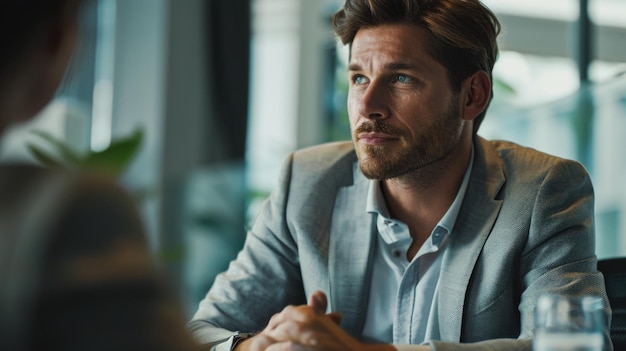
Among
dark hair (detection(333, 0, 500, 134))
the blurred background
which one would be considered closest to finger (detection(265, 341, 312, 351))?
dark hair (detection(333, 0, 500, 134))

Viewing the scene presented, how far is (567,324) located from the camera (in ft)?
3.71

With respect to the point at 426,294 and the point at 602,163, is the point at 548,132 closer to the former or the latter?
the point at 602,163

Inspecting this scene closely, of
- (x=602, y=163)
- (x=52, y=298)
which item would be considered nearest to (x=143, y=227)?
(x=52, y=298)

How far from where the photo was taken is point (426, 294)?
202cm

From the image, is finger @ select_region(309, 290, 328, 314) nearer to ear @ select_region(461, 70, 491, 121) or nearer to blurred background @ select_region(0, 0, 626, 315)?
ear @ select_region(461, 70, 491, 121)

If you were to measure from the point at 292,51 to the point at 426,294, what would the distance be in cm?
411

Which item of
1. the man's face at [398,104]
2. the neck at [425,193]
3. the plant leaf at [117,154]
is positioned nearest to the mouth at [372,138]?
the man's face at [398,104]

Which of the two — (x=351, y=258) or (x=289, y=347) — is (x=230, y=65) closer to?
(x=351, y=258)

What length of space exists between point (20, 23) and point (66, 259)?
0.52 feet

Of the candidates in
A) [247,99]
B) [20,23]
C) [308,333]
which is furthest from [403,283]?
[247,99]

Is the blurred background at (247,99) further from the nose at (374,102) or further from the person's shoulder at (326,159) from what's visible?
the nose at (374,102)

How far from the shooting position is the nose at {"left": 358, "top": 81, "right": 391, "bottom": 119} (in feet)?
6.86

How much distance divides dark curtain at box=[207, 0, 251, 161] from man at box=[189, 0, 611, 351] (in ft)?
11.5

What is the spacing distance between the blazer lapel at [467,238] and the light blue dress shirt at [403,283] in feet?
0.11
